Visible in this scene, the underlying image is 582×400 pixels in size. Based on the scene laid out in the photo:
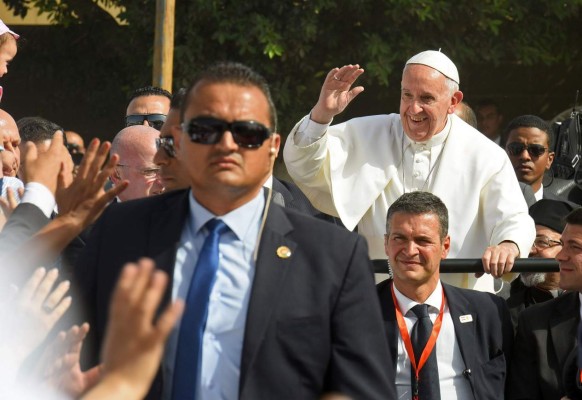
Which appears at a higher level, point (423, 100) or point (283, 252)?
point (423, 100)

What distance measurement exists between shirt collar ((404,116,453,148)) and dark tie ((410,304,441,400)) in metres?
1.30

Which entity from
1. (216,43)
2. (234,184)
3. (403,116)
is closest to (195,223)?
(234,184)

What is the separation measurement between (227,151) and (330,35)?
9.64 meters

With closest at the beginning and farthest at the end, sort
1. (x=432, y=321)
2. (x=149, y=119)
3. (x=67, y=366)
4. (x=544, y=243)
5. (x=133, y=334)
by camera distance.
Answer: (x=133, y=334), (x=67, y=366), (x=432, y=321), (x=544, y=243), (x=149, y=119)

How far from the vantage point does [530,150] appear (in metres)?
7.81

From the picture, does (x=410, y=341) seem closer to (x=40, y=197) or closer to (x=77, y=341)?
(x=40, y=197)

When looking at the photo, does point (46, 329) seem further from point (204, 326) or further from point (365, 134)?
point (365, 134)

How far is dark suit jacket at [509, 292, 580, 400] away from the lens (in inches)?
215

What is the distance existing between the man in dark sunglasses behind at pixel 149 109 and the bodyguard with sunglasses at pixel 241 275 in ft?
10.9

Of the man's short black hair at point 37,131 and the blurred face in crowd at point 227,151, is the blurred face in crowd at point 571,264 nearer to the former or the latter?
the blurred face in crowd at point 227,151

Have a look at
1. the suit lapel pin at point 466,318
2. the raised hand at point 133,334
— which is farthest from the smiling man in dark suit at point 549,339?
the raised hand at point 133,334

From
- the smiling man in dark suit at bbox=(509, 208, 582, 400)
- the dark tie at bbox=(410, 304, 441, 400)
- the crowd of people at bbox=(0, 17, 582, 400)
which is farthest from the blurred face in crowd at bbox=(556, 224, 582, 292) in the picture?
the dark tie at bbox=(410, 304, 441, 400)

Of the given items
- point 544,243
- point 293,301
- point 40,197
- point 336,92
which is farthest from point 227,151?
point 544,243

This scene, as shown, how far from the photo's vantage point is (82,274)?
3453 millimetres
